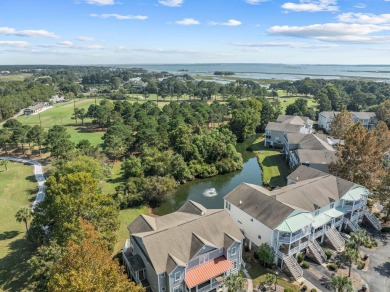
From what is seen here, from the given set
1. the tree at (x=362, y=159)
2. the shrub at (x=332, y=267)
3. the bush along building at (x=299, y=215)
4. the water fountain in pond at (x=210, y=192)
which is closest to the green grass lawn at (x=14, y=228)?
the bush along building at (x=299, y=215)

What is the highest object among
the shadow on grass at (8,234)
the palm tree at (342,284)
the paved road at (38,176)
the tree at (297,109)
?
the tree at (297,109)

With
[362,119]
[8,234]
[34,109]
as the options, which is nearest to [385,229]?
[8,234]

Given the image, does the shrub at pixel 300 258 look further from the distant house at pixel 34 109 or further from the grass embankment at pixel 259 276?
the distant house at pixel 34 109

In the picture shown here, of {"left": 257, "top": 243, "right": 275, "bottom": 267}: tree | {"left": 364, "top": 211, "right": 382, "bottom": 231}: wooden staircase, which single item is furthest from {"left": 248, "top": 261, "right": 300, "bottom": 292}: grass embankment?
{"left": 364, "top": 211, "right": 382, "bottom": 231}: wooden staircase

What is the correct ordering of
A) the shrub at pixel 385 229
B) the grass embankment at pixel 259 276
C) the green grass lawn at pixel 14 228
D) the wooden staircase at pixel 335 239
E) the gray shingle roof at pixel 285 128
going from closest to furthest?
the grass embankment at pixel 259 276 < the green grass lawn at pixel 14 228 < the wooden staircase at pixel 335 239 < the shrub at pixel 385 229 < the gray shingle roof at pixel 285 128

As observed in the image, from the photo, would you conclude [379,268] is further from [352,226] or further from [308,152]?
[308,152]

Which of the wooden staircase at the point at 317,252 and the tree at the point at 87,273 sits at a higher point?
the tree at the point at 87,273

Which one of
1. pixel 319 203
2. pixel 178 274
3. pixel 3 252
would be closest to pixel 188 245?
pixel 178 274
